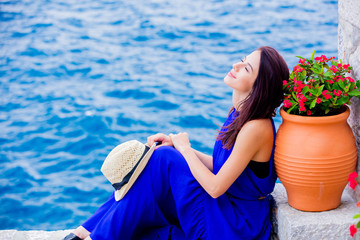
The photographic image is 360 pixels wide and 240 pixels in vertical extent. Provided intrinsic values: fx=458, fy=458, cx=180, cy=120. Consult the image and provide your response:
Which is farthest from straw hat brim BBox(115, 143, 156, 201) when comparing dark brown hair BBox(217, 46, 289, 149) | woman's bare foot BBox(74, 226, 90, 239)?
dark brown hair BBox(217, 46, 289, 149)

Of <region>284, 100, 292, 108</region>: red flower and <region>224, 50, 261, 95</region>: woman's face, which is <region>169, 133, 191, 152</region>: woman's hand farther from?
<region>284, 100, 292, 108</region>: red flower

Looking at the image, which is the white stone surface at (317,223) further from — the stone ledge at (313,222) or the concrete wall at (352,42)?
the concrete wall at (352,42)

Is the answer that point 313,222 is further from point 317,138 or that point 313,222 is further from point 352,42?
point 352,42

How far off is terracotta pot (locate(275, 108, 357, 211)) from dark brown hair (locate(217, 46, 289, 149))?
128mm

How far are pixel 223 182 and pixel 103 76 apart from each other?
206 inches

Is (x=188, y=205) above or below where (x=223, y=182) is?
below

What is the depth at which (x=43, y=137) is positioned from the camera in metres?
5.98

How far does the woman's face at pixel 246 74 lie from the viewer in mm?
2504

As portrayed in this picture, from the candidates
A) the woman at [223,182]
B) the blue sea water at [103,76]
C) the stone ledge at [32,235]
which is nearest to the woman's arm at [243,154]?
the woman at [223,182]

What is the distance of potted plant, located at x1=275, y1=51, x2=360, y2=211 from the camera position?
2320 millimetres

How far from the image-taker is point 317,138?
233cm

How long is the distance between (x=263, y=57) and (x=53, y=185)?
11.3 feet

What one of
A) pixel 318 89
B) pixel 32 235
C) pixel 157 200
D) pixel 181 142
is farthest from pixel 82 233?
pixel 318 89

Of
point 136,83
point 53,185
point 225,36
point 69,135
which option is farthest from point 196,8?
point 53,185
